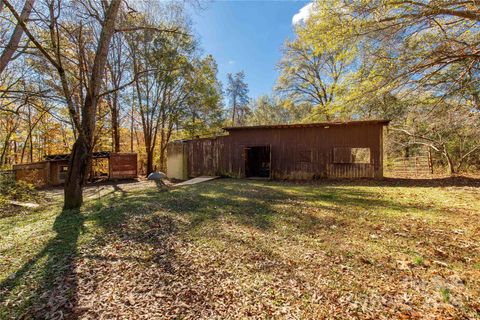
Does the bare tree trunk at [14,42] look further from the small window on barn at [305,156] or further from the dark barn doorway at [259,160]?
the dark barn doorway at [259,160]

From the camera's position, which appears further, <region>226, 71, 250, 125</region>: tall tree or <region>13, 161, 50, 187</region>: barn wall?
<region>226, 71, 250, 125</region>: tall tree

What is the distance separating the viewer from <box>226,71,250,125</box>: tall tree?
31.0 m

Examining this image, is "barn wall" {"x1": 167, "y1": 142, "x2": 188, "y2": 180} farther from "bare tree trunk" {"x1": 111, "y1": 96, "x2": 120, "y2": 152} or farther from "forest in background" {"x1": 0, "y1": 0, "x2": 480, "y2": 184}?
"bare tree trunk" {"x1": 111, "y1": 96, "x2": 120, "y2": 152}

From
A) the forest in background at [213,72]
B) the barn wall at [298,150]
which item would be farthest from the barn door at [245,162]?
the forest in background at [213,72]

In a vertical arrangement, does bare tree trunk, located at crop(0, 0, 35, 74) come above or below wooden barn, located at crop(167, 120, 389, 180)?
above

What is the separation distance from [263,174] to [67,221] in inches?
465

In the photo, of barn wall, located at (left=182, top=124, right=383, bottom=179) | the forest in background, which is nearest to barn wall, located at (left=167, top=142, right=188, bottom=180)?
barn wall, located at (left=182, top=124, right=383, bottom=179)

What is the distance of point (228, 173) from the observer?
1404cm

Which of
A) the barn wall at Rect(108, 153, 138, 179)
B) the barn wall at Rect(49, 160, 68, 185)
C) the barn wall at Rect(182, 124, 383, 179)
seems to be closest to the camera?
the barn wall at Rect(182, 124, 383, 179)

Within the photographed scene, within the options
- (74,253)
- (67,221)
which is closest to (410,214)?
(74,253)

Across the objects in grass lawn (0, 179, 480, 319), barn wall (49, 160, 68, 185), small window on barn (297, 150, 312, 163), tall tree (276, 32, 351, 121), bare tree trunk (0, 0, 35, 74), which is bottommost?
grass lawn (0, 179, 480, 319)

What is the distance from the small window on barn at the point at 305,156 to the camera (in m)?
12.5

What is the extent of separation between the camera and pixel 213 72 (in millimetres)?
20031

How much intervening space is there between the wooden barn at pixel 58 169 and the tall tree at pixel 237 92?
1796 cm
